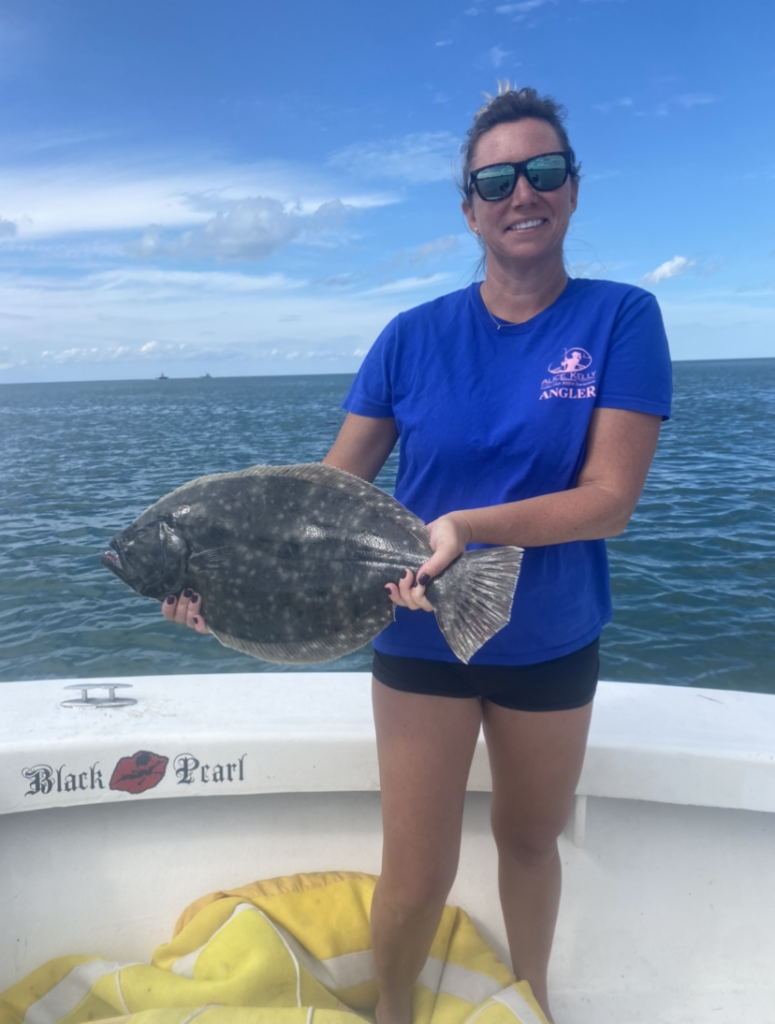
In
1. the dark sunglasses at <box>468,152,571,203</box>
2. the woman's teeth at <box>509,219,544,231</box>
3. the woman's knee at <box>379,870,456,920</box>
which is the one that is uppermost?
the dark sunglasses at <box>468,152,571,203</box>

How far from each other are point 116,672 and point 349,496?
21.2 feet

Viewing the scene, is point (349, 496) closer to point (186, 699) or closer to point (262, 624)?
point (262, 624)

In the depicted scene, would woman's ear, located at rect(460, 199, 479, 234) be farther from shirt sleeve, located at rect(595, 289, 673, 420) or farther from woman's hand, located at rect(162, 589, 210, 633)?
woman's hand, located at rect(162, 589, 210, 633)

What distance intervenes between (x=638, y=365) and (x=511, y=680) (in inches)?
37.2

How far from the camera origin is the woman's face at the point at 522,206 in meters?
2.08

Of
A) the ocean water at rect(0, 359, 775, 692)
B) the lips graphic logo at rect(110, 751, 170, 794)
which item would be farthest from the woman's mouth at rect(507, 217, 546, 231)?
the ocean water at rect(0, 359, 775, 692)

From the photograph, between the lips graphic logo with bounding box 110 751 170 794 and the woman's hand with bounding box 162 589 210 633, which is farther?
the lips graphic logo with bounding box 110 751 170 794

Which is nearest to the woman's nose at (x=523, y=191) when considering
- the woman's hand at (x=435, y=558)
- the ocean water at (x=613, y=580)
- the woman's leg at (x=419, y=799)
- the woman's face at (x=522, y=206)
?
the woman's face at (x=522, y=206)

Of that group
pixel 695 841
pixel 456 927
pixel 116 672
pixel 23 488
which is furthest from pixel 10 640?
pixel 23 488

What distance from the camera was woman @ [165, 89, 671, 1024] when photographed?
2.04 metres

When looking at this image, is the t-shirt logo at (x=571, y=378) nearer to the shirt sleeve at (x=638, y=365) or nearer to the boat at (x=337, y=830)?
the shirt sleeve at (x=638, y=365)

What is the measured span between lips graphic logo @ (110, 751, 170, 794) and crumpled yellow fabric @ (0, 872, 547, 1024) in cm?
51

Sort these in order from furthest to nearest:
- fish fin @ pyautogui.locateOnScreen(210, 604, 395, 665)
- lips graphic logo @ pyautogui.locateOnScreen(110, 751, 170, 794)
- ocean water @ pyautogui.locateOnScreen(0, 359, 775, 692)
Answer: ocean water @ pyautogui.locateOnScreen(0, 359, 775, 692) < lips graphic logo @ pyautogui.locateOnScreen(110, 751, 170, 794) < fish fin @ pyautogui.locateOnScreen(210, 604, 395, 665)

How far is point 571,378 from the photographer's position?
6.75 ft
